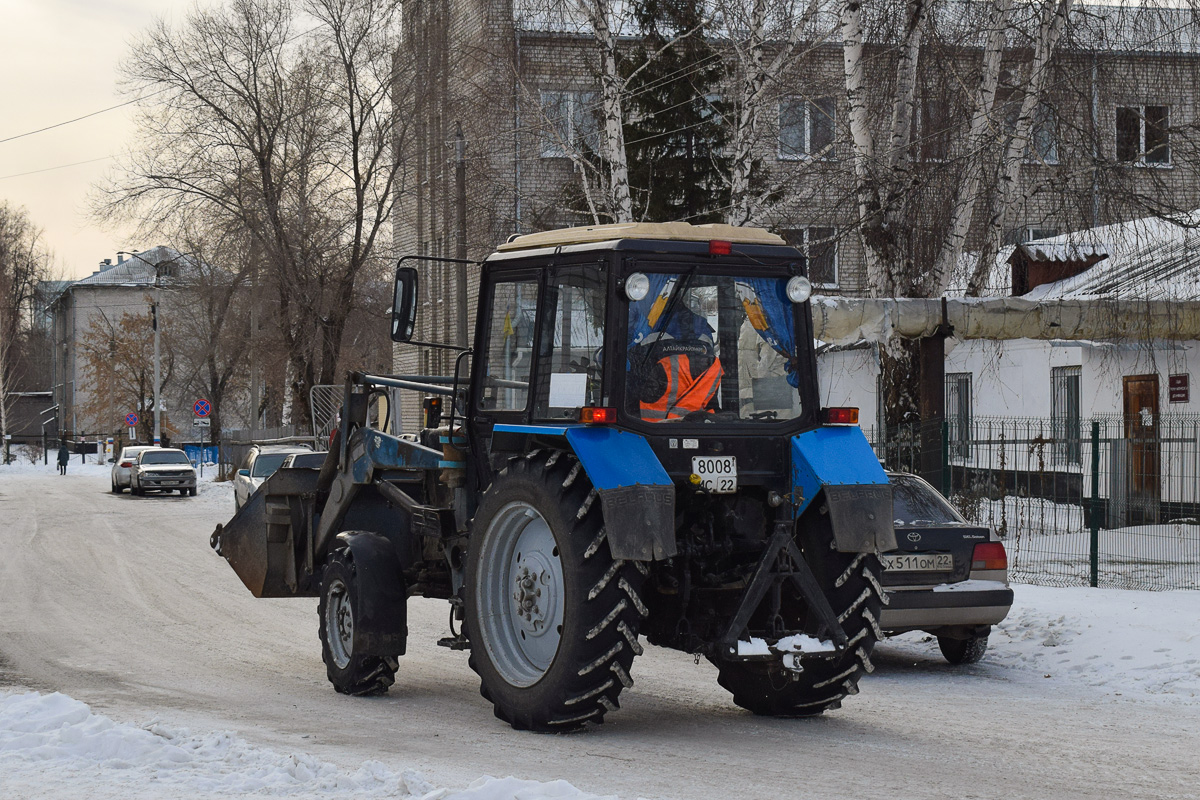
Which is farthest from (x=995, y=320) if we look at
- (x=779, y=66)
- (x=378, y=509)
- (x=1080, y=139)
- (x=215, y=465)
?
(x=215, y=465)

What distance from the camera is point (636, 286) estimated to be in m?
7.59

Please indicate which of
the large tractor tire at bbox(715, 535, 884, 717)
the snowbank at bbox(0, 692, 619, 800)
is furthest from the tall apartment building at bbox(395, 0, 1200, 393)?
the snowbank at bbox(0, 692, 619, 800)

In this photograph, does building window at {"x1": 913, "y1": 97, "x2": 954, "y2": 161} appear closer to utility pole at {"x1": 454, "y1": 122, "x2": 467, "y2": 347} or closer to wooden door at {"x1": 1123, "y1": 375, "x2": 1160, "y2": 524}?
wooden door at {"x1": 1123, "y1": 375, "x2": 1160, "y2": 524}

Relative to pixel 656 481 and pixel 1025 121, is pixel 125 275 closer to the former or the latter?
pixel 1025 121

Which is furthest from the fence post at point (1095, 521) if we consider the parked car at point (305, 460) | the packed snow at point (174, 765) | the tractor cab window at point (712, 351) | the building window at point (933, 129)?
the parked car at point (305, 460)

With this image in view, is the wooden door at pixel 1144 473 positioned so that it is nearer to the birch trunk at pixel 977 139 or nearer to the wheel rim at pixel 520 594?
the birch trunk at pixel 977 139

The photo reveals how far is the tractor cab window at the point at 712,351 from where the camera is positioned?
7727 mm

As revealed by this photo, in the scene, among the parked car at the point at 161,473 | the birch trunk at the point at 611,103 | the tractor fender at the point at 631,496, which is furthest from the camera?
the parked car at the point at 161,473

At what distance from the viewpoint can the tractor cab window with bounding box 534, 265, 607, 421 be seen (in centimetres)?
774

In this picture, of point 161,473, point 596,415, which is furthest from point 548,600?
point 161,473

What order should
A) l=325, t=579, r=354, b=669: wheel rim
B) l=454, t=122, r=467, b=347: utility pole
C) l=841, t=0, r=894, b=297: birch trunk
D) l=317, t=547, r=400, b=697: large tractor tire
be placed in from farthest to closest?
l=454, t=122, r=467, b=347: utility pole → l=841, t=0, r=894, b=297: birch trunk → l=325, t=579, r=354, b=669: wheel rim → l=317, t=547, r=400, b=697: large tractor tire

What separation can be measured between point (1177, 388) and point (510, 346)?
17.7 metres

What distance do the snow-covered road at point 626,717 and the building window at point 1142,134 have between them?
501 cm

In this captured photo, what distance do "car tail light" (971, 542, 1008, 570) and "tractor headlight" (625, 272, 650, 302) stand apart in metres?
4.26
